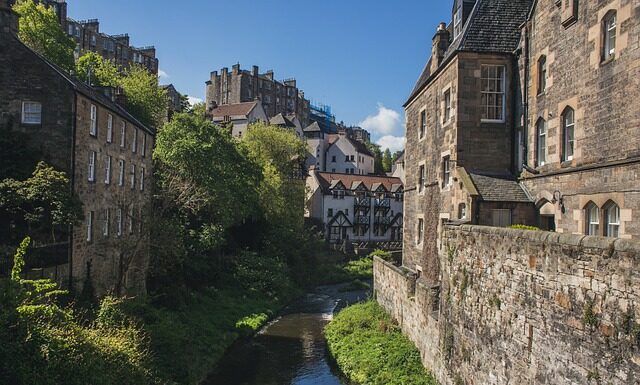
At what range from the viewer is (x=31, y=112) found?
22.7 metres

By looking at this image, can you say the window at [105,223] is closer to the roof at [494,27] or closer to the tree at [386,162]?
the roof at [494,27]

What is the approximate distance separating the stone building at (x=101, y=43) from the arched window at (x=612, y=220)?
248 ft

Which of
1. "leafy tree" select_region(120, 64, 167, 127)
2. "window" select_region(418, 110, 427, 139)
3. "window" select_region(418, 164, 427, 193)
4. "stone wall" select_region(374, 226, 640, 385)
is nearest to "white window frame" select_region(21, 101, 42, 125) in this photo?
"stone wall" select_region(374, 226, 640, 385)

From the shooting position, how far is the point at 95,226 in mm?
25250

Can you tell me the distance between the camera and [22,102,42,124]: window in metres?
22.6

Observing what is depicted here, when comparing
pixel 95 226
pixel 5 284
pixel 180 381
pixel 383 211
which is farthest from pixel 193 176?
pixel 383 211

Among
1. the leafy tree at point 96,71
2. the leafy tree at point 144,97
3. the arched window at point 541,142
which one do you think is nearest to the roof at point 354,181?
the leafy tree at point 144,97

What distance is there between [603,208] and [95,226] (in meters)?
20.9

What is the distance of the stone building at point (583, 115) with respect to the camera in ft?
44.6

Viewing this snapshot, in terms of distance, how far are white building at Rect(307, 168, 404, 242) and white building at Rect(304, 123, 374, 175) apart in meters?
16.2

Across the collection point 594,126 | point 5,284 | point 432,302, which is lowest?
point 432,302

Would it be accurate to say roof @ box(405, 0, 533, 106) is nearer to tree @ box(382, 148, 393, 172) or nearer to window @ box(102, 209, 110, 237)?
window @ box(102, 209, 110, 237)

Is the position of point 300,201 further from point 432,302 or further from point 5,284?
point 5,284

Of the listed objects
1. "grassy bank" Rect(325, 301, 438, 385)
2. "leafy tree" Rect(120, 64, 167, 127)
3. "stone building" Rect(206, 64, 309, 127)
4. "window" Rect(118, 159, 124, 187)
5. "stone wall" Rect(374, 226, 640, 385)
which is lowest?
"grassy bank" Rect(325, 301, 438, 385)
